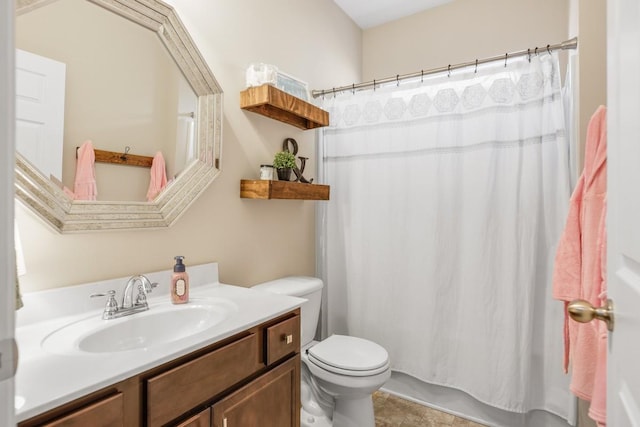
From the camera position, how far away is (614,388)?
25.5 inches

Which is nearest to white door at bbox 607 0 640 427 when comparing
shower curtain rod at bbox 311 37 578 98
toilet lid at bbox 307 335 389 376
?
toilet lid at bbox 307 335 389 376

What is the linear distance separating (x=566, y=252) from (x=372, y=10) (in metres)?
2.23

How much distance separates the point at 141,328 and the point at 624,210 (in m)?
1.34

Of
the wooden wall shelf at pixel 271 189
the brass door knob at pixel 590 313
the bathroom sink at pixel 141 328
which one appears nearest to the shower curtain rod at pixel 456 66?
the wooden wall shelf at pixel 271 189

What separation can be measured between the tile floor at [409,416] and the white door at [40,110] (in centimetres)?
200

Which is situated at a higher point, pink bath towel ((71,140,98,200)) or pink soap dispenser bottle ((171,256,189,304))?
pink bath towel ((71,140,98,200))

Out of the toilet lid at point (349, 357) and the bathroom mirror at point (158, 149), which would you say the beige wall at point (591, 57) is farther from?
the bathroom mirror at point (158, 149)

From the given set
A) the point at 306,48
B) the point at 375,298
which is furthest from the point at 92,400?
the point at 306,48

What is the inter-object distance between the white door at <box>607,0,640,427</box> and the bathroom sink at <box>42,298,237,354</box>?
97 centimetres

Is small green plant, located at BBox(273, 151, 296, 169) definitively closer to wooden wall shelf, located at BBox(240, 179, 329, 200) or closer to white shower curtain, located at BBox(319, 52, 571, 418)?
wooden wall shelf, located at BBox(240, 179, 329, 200)

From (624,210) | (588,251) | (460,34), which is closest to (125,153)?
(624,210)

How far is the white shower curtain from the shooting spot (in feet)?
5.96

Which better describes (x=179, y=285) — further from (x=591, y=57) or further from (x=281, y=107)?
(x=591, y=57)

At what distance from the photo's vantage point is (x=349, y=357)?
174cm
